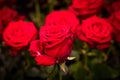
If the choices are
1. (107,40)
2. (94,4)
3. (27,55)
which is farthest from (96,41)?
(27,55)

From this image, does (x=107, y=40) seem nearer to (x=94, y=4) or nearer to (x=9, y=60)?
(x=94, y=4)

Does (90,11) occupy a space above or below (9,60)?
above

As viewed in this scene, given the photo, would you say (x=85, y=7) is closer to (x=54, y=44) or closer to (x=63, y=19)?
(x=63, y=19)

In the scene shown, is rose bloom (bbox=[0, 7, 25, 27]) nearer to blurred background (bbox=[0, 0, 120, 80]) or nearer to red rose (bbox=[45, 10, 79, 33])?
blurred background (bbox=[0, 0, 120, 80])

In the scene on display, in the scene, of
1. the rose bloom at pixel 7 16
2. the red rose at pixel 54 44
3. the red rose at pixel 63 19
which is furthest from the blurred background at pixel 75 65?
the red rose at pixel 54 44

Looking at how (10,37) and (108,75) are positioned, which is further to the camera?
(108,75)

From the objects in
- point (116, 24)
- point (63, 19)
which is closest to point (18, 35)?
point (63, 19)

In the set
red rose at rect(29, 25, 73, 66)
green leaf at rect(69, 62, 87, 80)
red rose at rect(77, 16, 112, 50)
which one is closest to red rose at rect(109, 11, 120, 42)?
red rose at rect(77, 16, 112, 50)
